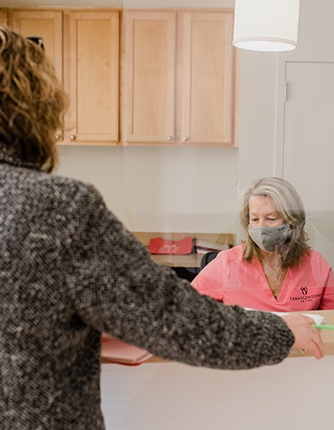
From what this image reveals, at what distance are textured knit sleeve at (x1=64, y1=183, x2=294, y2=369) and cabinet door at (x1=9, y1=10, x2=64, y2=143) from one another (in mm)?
3620

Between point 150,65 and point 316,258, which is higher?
point 150,65

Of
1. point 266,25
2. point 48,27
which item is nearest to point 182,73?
point 266,25

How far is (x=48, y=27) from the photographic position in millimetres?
4523

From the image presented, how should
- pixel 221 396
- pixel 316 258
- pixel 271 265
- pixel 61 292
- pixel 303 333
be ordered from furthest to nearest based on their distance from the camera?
pixel 316 258
pixel 271 265
pixel 221 396
pixel 303 333
pixel 61 292

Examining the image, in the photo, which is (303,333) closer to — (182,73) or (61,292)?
(61,292)

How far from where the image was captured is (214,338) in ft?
3.49

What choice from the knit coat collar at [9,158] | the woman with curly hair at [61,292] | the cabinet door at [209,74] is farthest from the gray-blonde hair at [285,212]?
the knit coat collar at [9,158]

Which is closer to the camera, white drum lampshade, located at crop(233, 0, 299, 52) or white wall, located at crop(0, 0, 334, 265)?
white drum lampshade, located at crop(233, 0, 299, 52)

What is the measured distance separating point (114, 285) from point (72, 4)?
383cm

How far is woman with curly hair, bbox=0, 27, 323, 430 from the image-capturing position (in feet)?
3.22

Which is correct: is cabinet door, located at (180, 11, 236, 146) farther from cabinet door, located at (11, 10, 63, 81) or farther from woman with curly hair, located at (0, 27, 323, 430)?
cabinet door, located at (11, 10, 63, 81)

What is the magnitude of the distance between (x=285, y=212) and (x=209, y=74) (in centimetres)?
54

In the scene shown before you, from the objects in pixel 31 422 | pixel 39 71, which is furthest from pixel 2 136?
pixel 31 422

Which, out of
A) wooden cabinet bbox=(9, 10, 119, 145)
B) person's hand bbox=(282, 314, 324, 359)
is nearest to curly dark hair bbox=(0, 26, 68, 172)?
person's hand bbox=(282, 314, 324, 359)
